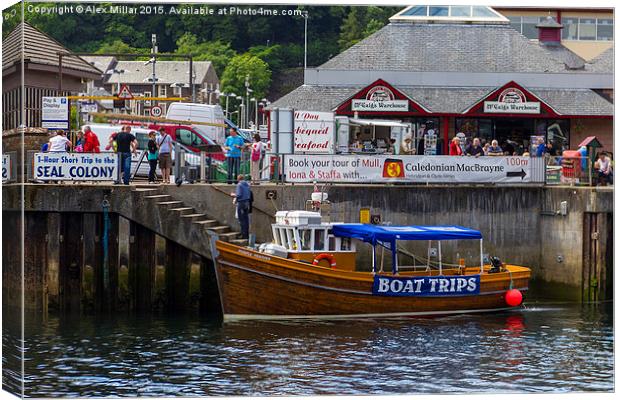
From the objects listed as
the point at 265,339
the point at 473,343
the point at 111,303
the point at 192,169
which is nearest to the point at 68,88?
the point at 192,169

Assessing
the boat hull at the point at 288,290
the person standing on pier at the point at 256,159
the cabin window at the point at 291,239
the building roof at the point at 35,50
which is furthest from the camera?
the person standing on pier at the point at 256,159

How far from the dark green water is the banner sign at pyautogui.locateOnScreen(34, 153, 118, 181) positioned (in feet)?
13.5

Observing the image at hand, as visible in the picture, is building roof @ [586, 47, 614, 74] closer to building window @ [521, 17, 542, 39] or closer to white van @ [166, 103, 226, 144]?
building window @ [521, 17, 542, 39]

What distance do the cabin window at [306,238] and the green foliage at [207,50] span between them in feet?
17.7

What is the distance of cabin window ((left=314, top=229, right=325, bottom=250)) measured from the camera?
3981 centimetres

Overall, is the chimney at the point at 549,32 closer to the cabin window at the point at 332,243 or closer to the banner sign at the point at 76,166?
the cabin window at the point at 332,243

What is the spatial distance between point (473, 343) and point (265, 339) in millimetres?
4891

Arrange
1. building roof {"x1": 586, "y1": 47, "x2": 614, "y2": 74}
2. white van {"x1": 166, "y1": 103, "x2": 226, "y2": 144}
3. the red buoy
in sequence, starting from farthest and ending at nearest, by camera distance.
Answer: building roof {"x1": 586, "y1": 47, "x2": 614, "y2": 74} < white van {"x1": 166, "y1": 103, "x2": 226, "y2": 144} < the red buoy

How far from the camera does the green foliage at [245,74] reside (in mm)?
47062

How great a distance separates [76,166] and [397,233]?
29.3 feet

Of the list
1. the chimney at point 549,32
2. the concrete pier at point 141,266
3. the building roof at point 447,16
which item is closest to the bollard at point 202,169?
the concrete pier at point 141,266

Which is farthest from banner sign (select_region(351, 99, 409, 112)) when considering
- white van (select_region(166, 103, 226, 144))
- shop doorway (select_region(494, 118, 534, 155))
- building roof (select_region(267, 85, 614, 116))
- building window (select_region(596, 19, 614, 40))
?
building window (select_region(596, 19, 614, 40))

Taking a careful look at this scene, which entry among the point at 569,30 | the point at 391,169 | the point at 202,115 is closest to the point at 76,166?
the point at 391,169

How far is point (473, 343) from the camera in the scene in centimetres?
3569
